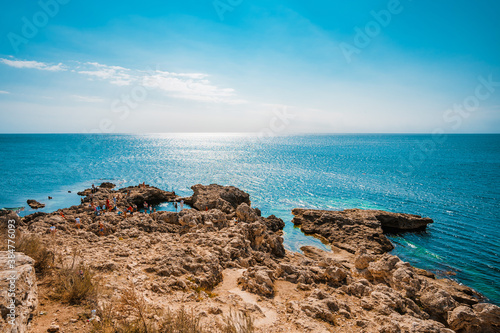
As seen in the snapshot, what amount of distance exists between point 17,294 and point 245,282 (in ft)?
28.5

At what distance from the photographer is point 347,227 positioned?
93.6ft

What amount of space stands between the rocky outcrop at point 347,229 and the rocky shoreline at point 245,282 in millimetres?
5316

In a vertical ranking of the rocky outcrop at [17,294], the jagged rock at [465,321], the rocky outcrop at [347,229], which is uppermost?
the rocky outcrop at [17,294]

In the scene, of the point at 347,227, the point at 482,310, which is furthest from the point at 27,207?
the point at 482,310

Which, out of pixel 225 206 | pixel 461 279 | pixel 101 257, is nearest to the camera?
pixel 101 257

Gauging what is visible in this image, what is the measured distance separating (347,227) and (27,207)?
44673 millimetres

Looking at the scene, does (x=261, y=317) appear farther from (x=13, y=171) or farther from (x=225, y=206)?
(x=13, y=171)

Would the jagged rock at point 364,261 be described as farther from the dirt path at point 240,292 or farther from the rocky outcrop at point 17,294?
the rocky outcrop at point 17,294

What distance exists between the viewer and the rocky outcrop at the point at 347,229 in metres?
25.6

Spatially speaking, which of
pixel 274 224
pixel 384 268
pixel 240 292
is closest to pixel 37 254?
pixel 240 292

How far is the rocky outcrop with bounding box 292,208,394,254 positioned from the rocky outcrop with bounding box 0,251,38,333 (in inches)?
954

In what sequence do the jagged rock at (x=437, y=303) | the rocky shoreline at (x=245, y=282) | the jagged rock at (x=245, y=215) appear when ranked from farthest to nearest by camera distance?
the jagged rock at (x=245, y=215)
the jagged rock at (x=437, y=303)
the rocky shoreline at (x=245, y=282)

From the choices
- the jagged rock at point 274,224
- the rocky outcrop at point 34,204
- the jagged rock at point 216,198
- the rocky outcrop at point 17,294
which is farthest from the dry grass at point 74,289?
the rocky outcrop at point 34,204

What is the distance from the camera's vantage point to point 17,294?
253 inches
